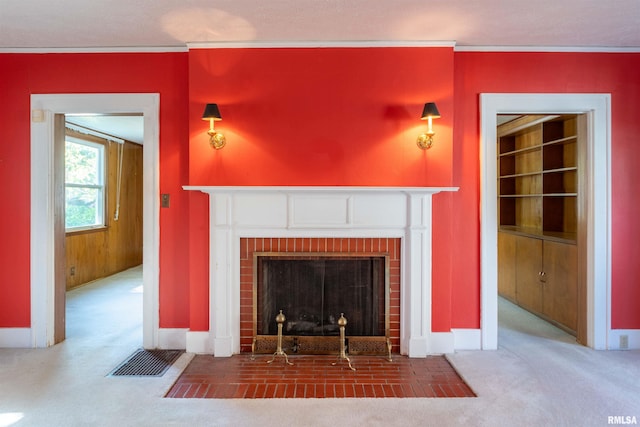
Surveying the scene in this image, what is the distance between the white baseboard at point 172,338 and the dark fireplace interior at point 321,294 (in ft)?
2.04

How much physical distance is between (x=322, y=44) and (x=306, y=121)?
22.7 inches

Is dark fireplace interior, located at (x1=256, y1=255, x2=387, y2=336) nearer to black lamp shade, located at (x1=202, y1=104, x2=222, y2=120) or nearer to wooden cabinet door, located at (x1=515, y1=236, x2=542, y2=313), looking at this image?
black lamp shade, located at (x1=202, y1=104, x2=222, y2=120)

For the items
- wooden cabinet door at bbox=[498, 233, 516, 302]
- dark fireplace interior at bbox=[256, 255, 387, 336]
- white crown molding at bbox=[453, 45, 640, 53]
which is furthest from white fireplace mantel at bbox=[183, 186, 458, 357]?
wooden cabinet door at bbox=[498, 233, 516, 302]

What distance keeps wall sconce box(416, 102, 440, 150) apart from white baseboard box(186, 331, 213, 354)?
7.09ft

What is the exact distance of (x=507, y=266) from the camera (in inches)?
187

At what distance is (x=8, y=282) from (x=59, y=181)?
883 mm

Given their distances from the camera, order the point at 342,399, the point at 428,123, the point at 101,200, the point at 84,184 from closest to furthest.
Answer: the point at 342,399 → the point at 428,123 → the point at 84,184 → the point at 101,200

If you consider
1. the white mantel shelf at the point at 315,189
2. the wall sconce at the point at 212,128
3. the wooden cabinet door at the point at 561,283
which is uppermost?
the wall sconce at the point at 212,128

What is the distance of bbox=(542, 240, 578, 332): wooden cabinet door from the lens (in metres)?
3.54

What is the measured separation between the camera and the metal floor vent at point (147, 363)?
2.76m

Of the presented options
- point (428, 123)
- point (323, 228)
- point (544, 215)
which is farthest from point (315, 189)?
point (544, 215)

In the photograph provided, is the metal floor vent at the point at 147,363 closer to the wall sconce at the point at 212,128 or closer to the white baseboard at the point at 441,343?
the wall sconce at the point at 212,128

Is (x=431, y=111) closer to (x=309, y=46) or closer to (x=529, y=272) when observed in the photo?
(x=309, y=46)

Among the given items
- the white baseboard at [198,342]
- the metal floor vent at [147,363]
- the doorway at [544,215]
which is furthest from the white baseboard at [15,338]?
the doorway at [544,215]
